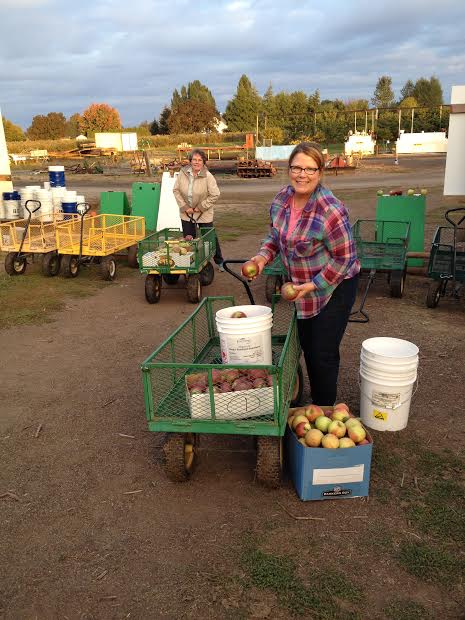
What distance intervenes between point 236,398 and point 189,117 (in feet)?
279

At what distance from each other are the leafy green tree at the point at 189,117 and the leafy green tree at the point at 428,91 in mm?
40613

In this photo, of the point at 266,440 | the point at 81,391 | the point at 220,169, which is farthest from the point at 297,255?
the point at 220,169

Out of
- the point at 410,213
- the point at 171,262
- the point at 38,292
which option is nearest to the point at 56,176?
the point at 38,292

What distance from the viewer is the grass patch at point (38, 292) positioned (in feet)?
28.2

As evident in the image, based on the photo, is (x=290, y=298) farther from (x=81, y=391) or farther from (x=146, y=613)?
(x=81, y=391)

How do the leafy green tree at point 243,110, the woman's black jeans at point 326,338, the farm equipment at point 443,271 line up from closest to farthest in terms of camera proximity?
the woman's black jeans at point 326,338 → the farm equipment at point 443,271 → the leafy green tree at point 243,110

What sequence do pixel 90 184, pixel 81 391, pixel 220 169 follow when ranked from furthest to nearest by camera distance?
pixel 220 169 → pixel 90 184 → pixel 81 391

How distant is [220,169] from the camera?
4084 cm

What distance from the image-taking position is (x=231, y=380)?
405cm

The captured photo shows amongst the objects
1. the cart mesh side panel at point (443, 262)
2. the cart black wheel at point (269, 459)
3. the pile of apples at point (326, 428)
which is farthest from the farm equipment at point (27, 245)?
the cart black wheel at point (269, 459)

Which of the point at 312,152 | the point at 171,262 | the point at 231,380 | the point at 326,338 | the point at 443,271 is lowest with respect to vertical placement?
the point at 443,271

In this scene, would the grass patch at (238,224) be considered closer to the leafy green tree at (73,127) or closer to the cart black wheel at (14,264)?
the cart black wheel at (14,264)

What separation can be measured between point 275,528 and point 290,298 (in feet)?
4.95

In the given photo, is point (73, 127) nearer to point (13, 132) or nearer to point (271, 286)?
point (13, 132)
